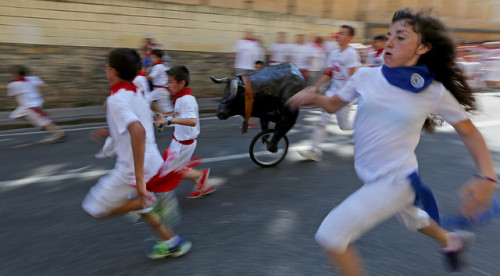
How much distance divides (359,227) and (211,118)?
25.5 ft

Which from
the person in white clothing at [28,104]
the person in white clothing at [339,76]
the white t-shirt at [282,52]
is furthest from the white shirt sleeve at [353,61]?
the white t-shirt at [282,52]

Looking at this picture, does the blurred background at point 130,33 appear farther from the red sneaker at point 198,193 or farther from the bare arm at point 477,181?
the bare arm at point 477,181

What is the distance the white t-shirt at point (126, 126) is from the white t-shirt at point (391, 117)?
57.4 inches

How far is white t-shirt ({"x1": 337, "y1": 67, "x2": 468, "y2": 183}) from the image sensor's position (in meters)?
2.16

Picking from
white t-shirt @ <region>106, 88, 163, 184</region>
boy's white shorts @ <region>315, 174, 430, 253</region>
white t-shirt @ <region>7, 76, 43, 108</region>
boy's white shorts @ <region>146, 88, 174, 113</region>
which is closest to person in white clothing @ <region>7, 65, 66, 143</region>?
white t-shirt @ <region>7, 76, 43, 108</region>

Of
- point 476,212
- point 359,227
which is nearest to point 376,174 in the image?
point 359,227

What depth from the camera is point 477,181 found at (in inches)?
82.3

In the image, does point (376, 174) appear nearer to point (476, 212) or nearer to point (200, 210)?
point (476, 212)

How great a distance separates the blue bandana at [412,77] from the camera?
6.92 ft

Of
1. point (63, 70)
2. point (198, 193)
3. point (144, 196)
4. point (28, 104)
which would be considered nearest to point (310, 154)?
point (198, 193)

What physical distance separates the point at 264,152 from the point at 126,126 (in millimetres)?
3477

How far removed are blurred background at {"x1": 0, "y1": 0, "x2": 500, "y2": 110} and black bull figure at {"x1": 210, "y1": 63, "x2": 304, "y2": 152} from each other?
726 cm

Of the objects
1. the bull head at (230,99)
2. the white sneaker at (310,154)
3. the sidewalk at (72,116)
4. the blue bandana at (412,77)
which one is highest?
the blue bandana at (412,77)

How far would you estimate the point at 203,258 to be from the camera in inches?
128
